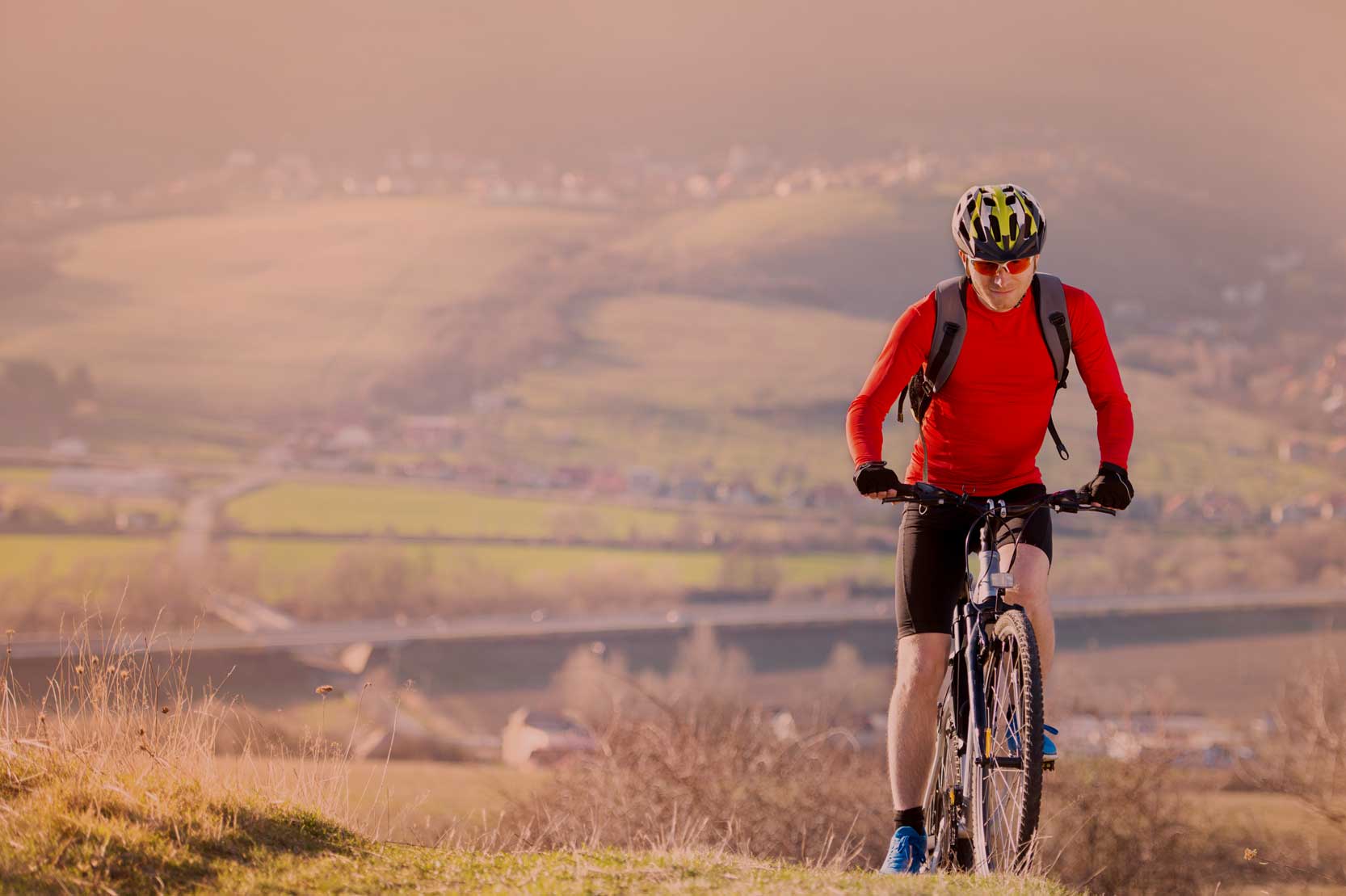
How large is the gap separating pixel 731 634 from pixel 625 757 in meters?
78.9

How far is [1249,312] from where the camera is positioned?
580 ft

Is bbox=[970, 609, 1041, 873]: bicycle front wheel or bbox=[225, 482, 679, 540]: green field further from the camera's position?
bbox=[225, 482, 679, 540]: green field

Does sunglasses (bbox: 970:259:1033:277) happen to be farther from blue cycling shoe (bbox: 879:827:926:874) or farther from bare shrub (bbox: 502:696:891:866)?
bare shrub (bbox: 502:696:891:866)

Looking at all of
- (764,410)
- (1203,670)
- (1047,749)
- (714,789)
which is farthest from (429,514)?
(1047,749)

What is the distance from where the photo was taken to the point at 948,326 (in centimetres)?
477

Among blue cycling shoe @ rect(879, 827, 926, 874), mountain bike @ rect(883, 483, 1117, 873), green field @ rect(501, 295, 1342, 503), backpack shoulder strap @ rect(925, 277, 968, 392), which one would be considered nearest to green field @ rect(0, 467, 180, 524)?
green field @ rect(501, 295, 1342, 503)

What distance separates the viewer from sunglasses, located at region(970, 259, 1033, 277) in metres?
4.67

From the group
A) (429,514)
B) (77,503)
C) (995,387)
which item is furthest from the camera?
(429,514)

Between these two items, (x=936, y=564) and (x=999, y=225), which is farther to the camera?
(x=936, y=564)

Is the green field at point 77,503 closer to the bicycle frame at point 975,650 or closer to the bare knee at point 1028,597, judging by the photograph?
the bicycle frame at point 975,650

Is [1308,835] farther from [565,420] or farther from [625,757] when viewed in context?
[565,420]

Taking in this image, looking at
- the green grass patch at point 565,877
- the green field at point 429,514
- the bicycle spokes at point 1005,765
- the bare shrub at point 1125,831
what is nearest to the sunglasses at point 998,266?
the bicycle spokes at point 1005,765

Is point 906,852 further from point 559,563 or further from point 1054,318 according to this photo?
point 559,563

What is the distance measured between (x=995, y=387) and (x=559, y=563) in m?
109
